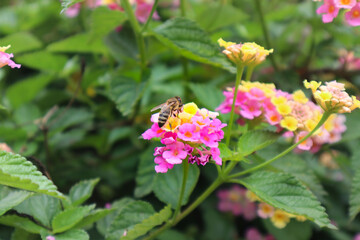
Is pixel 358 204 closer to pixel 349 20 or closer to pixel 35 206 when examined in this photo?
pixel 349 20

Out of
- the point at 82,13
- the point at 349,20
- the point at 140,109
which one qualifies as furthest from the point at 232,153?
the point at 82,13

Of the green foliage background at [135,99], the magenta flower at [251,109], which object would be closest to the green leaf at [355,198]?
the green foliage background at [135,99]

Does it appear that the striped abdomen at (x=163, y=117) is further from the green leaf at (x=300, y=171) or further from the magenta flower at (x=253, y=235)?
the magenta flower at (x=253, y=235)

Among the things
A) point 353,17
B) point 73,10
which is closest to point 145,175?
point 353,17

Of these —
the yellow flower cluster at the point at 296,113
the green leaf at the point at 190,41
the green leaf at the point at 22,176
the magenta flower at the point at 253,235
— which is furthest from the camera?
the magenta flower at the point at 253,235

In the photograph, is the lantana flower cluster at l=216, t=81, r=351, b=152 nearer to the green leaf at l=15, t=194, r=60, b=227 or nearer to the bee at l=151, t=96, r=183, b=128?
the bee at l=151, t=96, r=183, b=128

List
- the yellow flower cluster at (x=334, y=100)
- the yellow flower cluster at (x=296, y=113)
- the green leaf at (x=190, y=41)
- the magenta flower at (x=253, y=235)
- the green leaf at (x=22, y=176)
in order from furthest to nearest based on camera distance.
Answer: the magenta flower at (x=253, y=235), the green leaf at (x=190, y=41), the yellow flower cluster at (x=296, y=113), the yellow flower cluster at (x=334, y=100), the green leaf at (x=22, y=176)

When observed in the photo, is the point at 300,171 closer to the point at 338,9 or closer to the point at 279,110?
the point at 279,110
